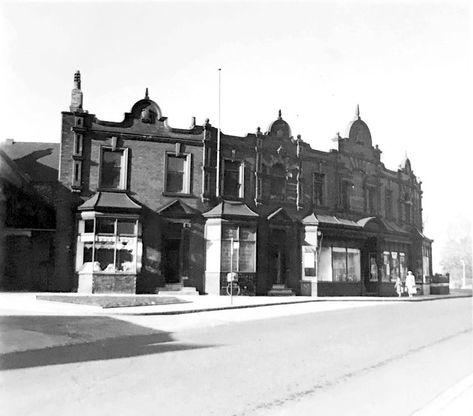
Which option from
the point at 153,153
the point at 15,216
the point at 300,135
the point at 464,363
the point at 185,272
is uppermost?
the point at 300,135

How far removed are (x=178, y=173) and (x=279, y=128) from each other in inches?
264

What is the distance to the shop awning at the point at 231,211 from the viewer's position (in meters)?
25.1

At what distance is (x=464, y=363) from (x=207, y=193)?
17568mm

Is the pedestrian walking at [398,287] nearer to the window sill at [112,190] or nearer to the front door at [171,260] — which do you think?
the front door at [171,260]

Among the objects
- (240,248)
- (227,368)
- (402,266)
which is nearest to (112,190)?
(240,248)

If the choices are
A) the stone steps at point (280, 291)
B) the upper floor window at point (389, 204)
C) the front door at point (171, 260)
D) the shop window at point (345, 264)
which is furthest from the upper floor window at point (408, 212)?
the front door at point (171, 260)

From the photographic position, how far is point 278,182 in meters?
28.3

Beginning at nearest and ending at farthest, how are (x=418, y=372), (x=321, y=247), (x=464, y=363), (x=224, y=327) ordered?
(x=418, y=372)
(x=464, y=363)
(x=224, y=327)
(x=321, y=247)

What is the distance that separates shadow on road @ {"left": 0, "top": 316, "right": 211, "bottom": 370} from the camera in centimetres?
882

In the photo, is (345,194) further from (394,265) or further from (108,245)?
(108,245)

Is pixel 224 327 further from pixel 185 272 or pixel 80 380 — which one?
pixel 185 272

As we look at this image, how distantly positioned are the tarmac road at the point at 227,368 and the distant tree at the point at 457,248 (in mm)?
53920

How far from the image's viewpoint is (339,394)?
6.80 meters

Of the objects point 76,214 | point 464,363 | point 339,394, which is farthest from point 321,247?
point 339,394
